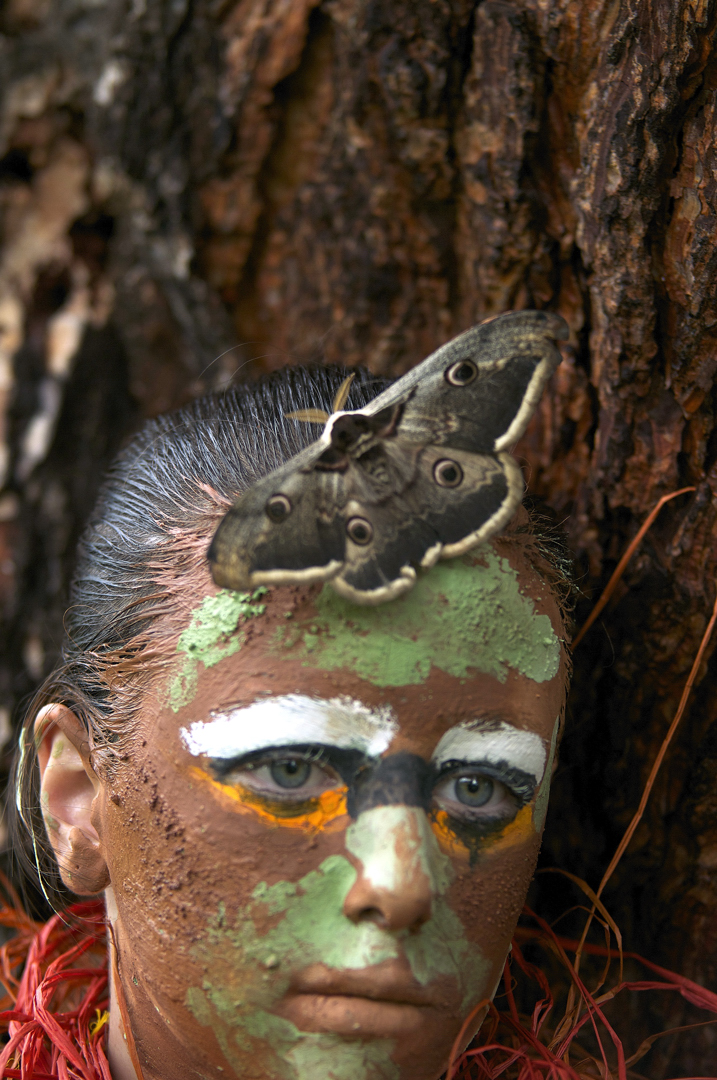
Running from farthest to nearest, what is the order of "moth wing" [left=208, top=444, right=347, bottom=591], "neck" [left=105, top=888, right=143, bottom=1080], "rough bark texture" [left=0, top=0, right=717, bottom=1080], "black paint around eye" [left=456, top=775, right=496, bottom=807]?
"rough bark texture" [left=0, top=0, right=717, bottom=1080], "neck" [left=105, top=888, right=143, bottom=1080], "black paint around eye" [left=456, top=775, right=496, bottom=807], "moth wing" [left=208, top=444, right=347, bottom=591]

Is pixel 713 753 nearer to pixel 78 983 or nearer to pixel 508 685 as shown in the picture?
pixel 508 685

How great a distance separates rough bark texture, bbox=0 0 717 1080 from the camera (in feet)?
4.25

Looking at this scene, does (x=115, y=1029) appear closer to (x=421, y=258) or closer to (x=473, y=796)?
(x=473, y=796)

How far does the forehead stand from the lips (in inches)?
9.9

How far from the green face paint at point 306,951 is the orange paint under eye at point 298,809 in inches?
1.1

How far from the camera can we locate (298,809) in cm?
98

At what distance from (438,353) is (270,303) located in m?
0.99

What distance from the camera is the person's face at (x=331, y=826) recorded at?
96cm

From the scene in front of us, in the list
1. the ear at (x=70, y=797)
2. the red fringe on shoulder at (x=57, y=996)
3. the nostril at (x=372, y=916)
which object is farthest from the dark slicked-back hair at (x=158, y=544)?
the nostril at (x=372, y=916)

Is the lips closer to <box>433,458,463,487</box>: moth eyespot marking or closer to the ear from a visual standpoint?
the ear

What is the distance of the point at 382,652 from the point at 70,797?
51cm

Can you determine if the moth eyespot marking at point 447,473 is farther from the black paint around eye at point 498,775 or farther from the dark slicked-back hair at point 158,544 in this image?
the black paint around eye at point 498,775

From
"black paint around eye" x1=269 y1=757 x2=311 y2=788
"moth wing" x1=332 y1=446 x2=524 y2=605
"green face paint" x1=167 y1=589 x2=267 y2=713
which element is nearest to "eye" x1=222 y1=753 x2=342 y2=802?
"black paint around eye" x1=269 y1=757 x2=311 y2=788

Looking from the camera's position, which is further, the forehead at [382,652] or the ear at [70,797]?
the ear at [70,797]
